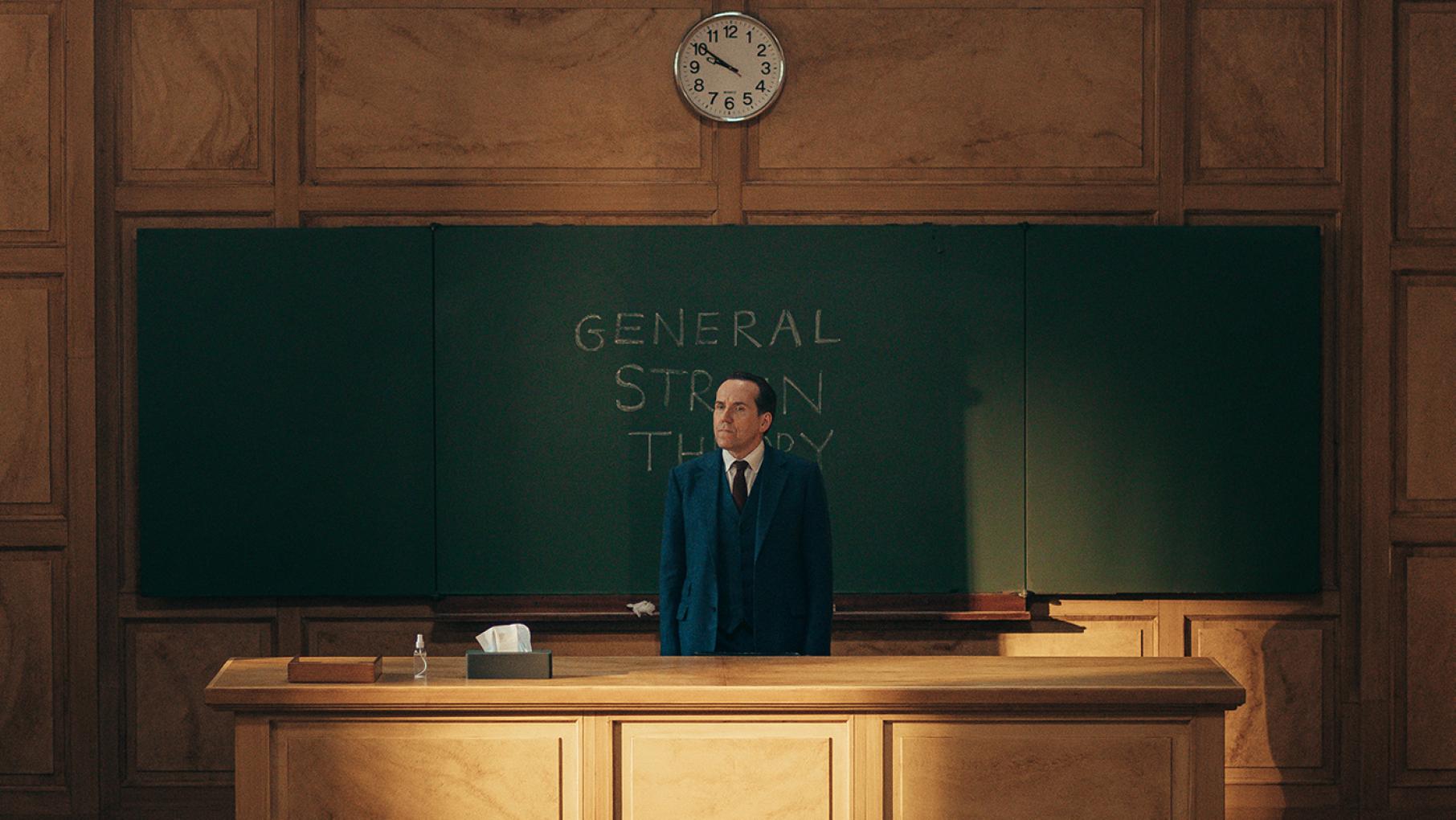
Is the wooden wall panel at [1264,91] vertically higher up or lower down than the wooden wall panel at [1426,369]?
higher up

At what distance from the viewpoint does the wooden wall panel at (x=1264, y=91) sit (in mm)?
5102

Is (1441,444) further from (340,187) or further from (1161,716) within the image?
(340,187)

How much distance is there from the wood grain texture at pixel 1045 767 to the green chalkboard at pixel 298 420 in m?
2.41

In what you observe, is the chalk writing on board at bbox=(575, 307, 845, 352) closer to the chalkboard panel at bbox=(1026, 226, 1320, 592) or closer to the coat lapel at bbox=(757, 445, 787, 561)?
the chalkboard panel at bbox=(1026, 226, 1320, 592)

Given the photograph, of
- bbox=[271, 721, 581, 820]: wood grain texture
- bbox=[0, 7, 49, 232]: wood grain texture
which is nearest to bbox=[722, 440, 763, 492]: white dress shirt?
bbox=[271, 721, 581, 820]: wood grain texture

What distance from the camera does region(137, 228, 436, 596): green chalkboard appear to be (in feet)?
16.5

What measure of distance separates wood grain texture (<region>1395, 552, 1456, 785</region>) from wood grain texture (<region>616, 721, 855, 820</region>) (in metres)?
2.91

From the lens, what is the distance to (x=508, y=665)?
3279mm

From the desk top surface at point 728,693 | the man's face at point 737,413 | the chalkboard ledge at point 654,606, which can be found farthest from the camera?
the chalkboard ledge at point 654,606

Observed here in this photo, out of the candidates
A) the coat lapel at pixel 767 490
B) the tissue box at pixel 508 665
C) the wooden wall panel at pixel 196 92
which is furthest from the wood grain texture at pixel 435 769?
the wooden wall panel at pixel 196 92

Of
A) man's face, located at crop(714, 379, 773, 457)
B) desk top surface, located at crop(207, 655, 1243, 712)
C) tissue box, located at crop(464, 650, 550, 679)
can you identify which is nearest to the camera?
desk top surface, located at crop(207, 655, 1243, 712)

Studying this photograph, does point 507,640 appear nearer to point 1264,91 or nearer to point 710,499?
point 710,499

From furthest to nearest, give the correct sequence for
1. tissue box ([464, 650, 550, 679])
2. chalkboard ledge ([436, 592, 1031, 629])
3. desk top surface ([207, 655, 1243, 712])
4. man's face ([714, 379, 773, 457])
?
chalkboard ledge ([436, 592, 1031, 629]), man's face ([714, 379, 773, 457]), tissue box ([464, 650, 550, 679]), desk top surface ([207, 655, 1243, 712])

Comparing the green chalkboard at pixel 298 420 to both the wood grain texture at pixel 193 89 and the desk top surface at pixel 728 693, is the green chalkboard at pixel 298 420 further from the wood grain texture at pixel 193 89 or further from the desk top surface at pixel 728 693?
the desk top surface at pixel 728 693
